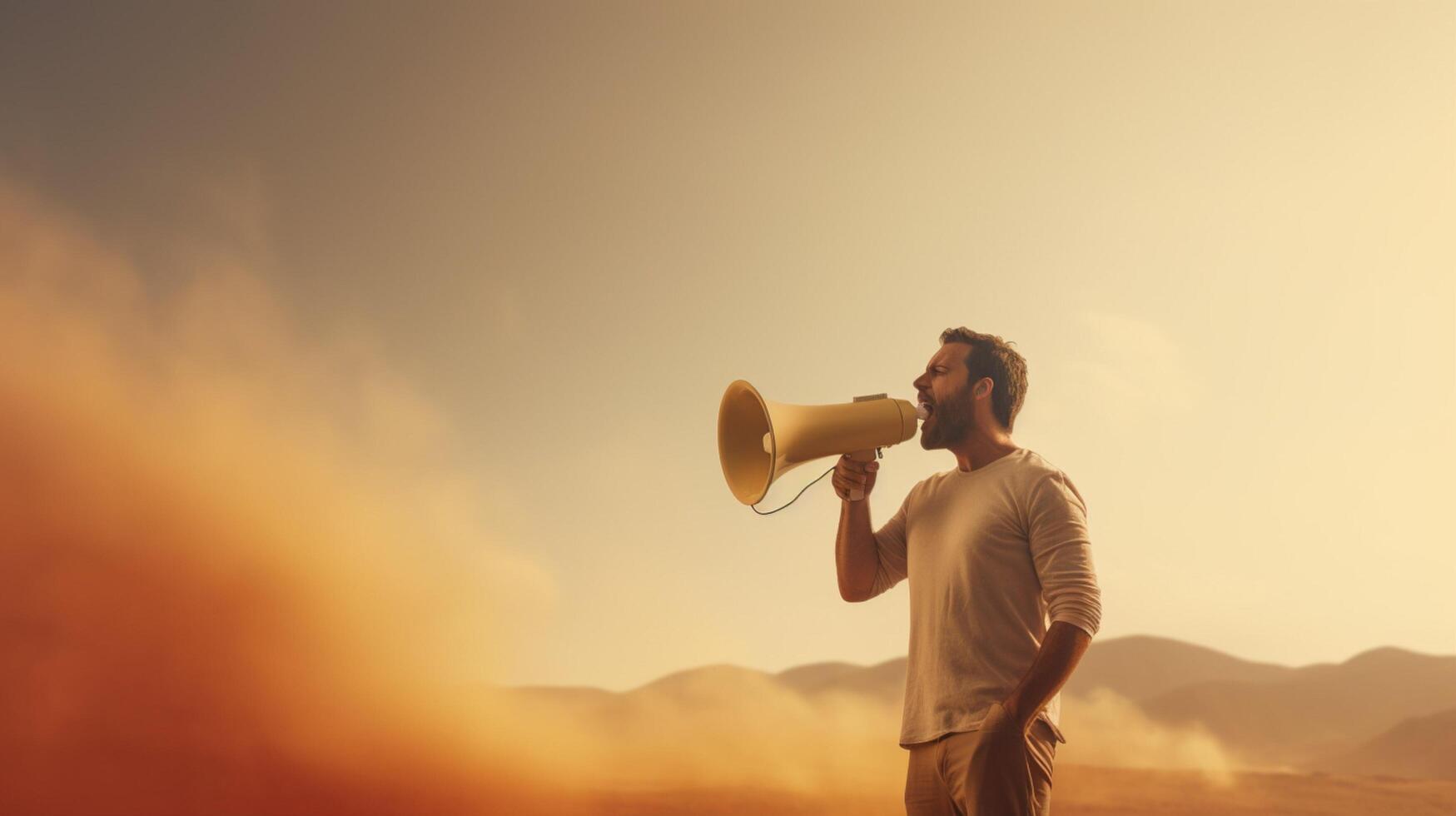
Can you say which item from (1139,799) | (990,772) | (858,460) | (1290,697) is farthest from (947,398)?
(1290,697)

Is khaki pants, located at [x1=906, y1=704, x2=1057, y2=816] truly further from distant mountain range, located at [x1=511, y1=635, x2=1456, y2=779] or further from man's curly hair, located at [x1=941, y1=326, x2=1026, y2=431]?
distant mountain range, located at [x1=511, y1=635, x2=1456, y2=779]

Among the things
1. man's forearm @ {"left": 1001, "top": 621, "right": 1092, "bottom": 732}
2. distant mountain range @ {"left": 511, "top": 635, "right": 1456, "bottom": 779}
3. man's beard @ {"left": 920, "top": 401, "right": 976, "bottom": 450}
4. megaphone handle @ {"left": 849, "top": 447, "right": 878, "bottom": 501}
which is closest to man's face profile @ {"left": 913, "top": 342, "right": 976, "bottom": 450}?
man's beard @ {"left": 920, "top": 401, "right": 976, "bottom": 450}

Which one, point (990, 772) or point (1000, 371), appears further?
point (1000, 371)

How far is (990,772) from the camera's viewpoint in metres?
1.60

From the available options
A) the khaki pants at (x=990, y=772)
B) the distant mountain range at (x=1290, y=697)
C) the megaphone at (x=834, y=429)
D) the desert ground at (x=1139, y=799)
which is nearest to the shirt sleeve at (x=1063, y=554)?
the khaki pants at (x=990, y=772)

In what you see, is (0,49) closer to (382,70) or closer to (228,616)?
(382,70)

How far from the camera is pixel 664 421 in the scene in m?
5.74

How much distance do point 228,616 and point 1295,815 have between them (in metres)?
5.21

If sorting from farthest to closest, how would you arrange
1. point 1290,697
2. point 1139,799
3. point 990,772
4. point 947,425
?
point 1290,697 → point 1139,799 → point 947,425 → point 990,772

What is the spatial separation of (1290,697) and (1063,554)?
5.21 meters

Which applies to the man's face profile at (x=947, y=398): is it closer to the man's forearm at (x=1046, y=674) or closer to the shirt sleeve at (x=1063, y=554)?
the shirt sleeve at (x=1063, y=554)

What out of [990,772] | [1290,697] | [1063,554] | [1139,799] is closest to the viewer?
[990,772]

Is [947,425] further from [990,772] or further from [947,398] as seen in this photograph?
[990,772]

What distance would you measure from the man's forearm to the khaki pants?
2 centimetres
